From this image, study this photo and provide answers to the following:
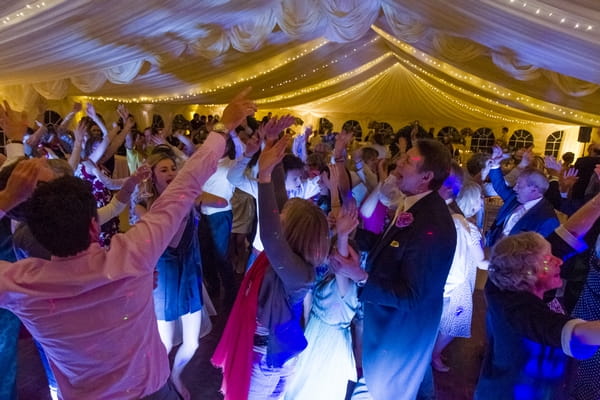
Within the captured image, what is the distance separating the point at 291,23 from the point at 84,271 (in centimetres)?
373

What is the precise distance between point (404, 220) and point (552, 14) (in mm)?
1941

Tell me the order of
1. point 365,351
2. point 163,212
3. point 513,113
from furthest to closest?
point 513,113
point 365,351
point 163,212

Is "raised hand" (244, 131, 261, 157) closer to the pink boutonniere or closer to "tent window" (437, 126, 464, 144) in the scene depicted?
the pink boutonniere

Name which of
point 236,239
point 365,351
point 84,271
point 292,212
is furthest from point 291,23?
point 84,271

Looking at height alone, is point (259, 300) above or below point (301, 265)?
below

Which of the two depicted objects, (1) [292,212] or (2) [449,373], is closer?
(1) [292,212]

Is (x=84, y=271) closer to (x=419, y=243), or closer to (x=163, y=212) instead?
(x=163, y=212)

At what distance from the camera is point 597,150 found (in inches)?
164

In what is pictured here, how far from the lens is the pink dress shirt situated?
93 cm

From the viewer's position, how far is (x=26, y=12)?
297cm

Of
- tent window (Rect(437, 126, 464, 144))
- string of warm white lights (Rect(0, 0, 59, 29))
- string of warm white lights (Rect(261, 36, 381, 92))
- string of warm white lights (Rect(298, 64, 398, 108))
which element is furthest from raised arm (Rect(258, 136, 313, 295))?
tent window (Rect(437, 126, 464, 144))

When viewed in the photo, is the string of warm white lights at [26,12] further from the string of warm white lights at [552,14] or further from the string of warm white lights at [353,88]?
the string of warm white lights at [353,88]

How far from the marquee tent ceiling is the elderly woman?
1.79 metres

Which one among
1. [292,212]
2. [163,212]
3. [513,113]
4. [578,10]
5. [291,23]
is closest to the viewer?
[163,212]
